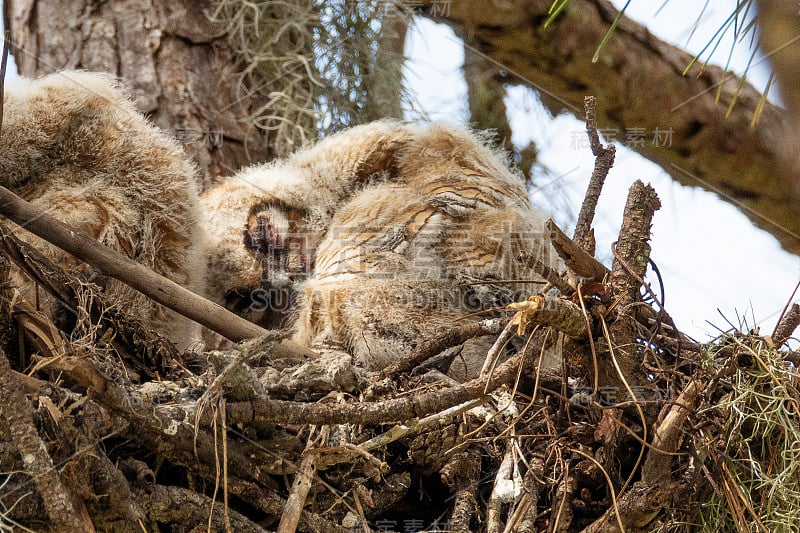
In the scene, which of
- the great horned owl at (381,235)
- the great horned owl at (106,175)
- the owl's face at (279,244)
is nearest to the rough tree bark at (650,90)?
the great horned owl at (381,235)

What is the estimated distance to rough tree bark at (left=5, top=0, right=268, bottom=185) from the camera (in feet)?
7.86

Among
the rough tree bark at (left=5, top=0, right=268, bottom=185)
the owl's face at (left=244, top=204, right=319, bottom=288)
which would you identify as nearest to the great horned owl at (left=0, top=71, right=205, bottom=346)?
the owl's face at (left=244, top=204, right=319, bottom=288)

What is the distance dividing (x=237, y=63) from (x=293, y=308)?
1.05m

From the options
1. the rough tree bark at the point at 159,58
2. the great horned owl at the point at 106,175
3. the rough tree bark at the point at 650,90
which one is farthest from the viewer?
the rough tree bark at the point at 159,58

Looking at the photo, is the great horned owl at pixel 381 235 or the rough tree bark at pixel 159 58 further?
the rough tree bark at pixel 159 58

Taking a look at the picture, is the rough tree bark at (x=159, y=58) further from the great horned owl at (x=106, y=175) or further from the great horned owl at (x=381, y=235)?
the great horned owl at (x=106, y=175)

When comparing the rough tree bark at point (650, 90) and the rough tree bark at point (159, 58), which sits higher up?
the rough tree bark at point (650, 90)

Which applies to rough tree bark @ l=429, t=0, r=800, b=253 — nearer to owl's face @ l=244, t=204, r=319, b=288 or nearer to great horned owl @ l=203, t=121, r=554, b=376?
great horned owl @ l=203, t=121, r=554, b=376

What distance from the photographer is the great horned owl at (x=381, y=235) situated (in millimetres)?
1638

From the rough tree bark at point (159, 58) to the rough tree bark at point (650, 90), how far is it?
0.77 metres

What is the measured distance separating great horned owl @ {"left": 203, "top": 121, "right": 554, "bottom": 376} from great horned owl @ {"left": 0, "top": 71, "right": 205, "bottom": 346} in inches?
6.4

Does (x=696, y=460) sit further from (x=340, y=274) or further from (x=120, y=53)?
(x=120, y=53)

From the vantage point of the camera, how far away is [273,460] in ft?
4.25

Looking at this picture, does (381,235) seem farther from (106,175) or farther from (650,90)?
(650,90)
